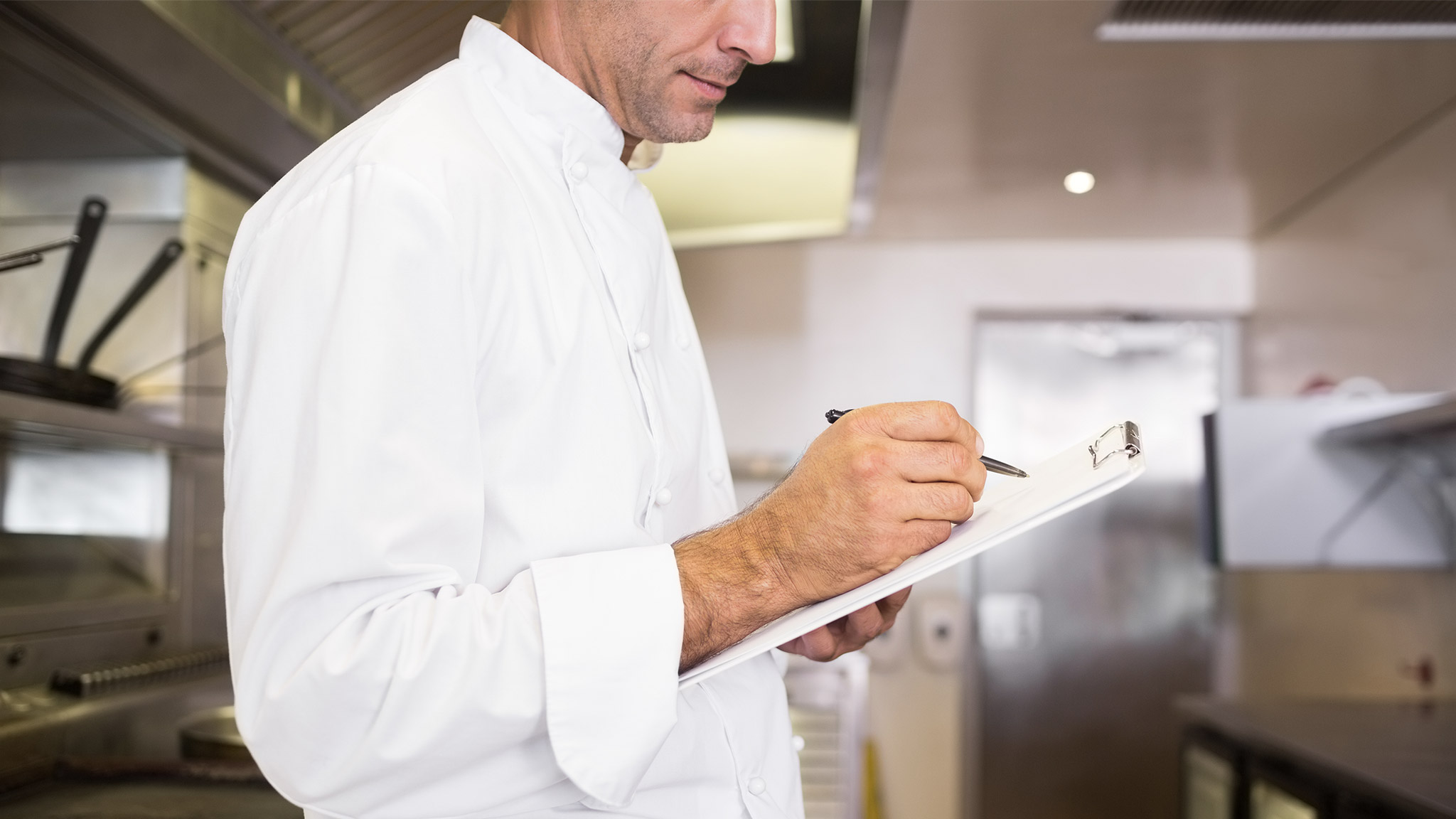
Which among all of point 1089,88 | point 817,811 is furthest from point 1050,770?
point 1089,88

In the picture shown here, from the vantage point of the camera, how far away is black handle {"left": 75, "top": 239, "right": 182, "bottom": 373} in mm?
1514

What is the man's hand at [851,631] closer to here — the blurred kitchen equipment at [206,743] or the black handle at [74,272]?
the blurred kitchen equipment at [206,743]

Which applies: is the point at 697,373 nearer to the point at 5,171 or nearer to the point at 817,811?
the point at 5,171

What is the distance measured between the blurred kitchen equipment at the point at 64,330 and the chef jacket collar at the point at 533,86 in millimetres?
676

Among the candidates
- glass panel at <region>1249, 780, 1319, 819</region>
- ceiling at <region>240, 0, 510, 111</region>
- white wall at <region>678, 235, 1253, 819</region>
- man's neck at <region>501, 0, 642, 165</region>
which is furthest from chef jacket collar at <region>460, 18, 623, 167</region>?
white wall at <region>678, 235, 1253, 819</region>

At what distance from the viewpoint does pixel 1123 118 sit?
2.37m

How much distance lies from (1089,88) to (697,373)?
63.6 inches

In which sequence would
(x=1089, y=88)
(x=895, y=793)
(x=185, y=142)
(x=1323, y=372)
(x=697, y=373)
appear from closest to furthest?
(x=697, y=373)
(x=185, y=142)
(x=1089, y=88)
(x=1323, y=372)
(x=895, y=793)

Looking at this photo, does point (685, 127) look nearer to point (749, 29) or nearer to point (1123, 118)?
point (749, 29)

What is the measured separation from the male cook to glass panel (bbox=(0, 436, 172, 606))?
101 centimetres

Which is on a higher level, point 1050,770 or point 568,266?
point 568,266

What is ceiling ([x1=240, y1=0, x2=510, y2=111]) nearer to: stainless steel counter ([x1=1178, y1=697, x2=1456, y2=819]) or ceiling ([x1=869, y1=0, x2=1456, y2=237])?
ceiling ([x1=869, y1=0, x2=1456, y2=237])

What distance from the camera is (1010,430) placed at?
3510 mm

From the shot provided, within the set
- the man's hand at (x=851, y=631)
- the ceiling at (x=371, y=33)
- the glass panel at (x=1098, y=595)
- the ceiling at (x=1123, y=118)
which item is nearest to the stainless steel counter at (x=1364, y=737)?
the glass panel at (x=1098, y=595)
